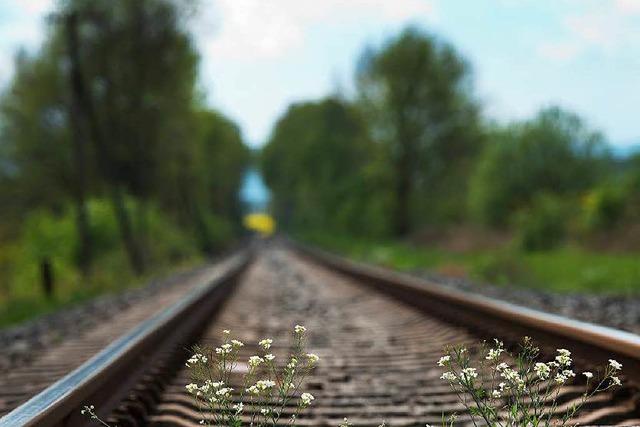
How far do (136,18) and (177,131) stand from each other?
7488mm

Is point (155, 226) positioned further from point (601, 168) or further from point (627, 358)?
point (627, 358)

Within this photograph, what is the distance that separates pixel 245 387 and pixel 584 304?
21.3ft

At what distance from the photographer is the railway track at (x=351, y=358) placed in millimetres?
Answer: 2941

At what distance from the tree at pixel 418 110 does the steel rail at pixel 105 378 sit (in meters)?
29.4

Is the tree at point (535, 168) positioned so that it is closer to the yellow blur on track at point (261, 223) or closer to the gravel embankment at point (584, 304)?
the gravel embankment at point (584, 304)

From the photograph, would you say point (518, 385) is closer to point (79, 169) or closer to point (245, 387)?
point (245, 387)

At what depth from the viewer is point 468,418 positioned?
319 cm

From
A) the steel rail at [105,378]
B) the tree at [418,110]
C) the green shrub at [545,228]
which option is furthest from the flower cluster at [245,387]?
the tree at [418,110]

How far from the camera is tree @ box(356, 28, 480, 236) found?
33719mm

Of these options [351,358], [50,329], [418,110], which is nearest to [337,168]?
[418,110]

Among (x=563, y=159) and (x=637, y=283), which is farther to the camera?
(x=563, y=159)

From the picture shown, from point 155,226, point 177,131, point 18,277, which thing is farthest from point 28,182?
point 18,277

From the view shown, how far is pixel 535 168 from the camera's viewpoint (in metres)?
29.7

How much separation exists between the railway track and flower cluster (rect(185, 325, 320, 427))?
17 cm
